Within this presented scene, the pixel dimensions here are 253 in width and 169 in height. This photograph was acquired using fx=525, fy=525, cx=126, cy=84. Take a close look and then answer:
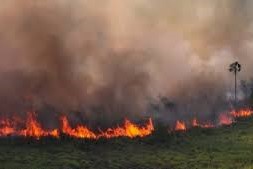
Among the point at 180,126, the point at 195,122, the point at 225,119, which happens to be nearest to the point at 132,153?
the point at 180,126

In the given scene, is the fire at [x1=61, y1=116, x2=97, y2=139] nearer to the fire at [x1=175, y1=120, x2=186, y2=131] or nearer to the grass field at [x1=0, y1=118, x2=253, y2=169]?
the grass field at [x1=0, y1=118, x2=253, y2=169]

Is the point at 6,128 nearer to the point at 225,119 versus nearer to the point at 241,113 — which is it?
the point at 225,119

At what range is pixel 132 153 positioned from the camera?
292ft

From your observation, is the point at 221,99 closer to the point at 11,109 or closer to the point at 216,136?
the point at 216,136

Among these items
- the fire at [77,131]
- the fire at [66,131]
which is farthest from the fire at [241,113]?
the fire at [77,131]

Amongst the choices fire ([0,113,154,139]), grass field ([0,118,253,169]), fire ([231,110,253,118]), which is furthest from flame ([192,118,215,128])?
fire ([0,113,154,139])

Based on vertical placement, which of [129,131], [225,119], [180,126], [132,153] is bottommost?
[132,153]

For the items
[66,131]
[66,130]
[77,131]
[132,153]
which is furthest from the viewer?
[77,131]

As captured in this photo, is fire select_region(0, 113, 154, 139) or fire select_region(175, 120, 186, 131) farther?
fire select_region(175, 120, 186, 131)

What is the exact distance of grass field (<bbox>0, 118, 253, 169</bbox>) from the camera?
259 ft

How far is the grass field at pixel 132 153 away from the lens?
7881 cm

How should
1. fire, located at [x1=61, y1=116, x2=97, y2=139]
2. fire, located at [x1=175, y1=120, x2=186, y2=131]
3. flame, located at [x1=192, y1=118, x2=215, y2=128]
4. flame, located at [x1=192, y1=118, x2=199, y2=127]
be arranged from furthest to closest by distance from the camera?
flame, located at [x1=192, y1=118, x2=215, y2=128]
flame, located at [x1=192, y1=118, x2=199, y2=127]
fire, located at [x1=175, y1=120, x2=186, y2=131]
fire, located at [x1=61, y1=116, x2=97, y2=139]

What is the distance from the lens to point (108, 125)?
101 m

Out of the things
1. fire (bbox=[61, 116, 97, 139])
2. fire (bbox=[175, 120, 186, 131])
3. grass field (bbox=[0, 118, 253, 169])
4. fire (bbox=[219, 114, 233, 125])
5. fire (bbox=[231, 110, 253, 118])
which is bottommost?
grass field (bbox=[0, 118, 253, 169])
